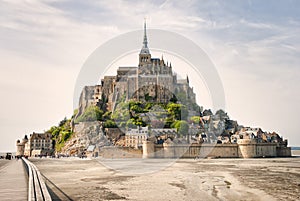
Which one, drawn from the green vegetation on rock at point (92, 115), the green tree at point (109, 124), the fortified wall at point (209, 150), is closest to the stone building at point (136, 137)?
the green tree at point (109, 124)

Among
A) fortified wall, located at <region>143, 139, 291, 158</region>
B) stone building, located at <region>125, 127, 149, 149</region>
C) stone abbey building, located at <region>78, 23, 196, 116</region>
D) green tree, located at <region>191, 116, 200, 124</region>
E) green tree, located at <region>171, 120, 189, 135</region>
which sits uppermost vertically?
stone abbey building, located at <region>78, 23, 196, 116</region>

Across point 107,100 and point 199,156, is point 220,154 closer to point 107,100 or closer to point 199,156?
point 199,156

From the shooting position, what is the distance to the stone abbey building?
3268 inches

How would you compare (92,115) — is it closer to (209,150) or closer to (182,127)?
(182,127)

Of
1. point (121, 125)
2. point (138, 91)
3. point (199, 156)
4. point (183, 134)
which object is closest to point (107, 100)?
point (138, 91)

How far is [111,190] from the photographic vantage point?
15289mm

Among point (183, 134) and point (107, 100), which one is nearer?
point (183, 134)

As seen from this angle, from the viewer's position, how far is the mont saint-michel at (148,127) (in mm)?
58094

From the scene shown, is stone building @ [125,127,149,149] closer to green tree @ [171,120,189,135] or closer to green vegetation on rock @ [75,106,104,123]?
green tree @ [171,120,189,135]

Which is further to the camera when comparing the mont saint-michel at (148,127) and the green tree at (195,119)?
the green tree at (195,119)

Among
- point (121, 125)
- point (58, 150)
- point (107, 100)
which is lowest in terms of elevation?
point (58, 150)

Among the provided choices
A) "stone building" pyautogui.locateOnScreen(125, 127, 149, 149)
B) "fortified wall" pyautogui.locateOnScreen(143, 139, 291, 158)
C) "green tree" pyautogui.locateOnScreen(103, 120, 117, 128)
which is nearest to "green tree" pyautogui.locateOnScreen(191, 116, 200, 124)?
"stone building" pyautogui.locateOnScreen(125, 127, 149, 149)

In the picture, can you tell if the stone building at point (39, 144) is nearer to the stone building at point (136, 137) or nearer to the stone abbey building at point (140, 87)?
the stone abbey building at point (140, 87)

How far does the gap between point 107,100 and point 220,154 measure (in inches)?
1487
